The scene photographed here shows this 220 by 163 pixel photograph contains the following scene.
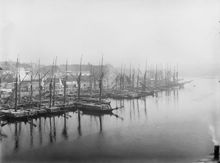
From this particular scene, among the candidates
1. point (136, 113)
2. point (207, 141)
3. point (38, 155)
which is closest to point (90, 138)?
point (38, 155)

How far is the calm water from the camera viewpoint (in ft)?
41.9

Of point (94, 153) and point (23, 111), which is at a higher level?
point (23, 111)

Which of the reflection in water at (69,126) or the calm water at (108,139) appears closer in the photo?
the calm water at (108,139)

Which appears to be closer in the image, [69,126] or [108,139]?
[108,139]

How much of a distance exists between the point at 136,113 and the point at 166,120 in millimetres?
4219

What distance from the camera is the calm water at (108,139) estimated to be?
1277 centimetres

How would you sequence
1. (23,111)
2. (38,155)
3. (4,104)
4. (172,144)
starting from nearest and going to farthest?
(38,155) → (172,144) → (23,111) → (4,104)

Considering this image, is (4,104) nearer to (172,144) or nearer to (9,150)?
(9,150)

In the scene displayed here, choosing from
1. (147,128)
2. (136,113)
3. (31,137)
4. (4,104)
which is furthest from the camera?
(136,113)

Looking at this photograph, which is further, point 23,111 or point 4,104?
point 4,104

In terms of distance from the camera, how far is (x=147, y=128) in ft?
61.5

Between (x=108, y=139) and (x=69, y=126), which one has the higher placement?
(x=69, y=126)

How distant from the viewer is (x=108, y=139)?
15898mm

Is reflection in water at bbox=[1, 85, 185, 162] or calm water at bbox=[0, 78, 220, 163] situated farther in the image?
reflection in water at bbox=[1, 85, 185, 162]
